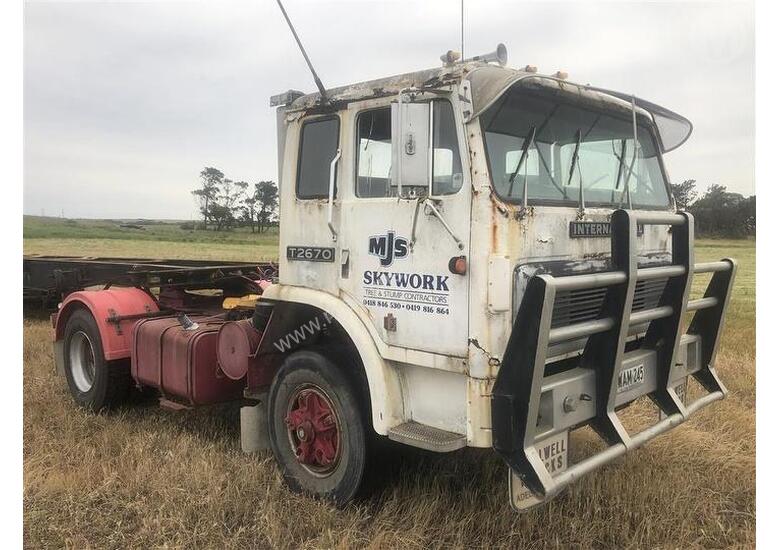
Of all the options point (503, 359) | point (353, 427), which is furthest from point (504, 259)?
point (353, 427)

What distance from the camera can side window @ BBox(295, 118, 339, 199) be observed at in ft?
12.9

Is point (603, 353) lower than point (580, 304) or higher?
lower

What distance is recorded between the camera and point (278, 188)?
437cm

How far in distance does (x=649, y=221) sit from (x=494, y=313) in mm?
948

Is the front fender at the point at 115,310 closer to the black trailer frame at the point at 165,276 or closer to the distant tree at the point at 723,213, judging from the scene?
the black trailer frame at the point at 165,276

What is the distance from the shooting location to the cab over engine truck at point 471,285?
122 inches

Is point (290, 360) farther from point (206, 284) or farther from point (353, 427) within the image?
point (206, 284)

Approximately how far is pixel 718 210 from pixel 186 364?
13.5 ft

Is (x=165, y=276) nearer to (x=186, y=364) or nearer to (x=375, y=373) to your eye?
(x=186, y=364)

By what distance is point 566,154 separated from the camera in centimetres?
366

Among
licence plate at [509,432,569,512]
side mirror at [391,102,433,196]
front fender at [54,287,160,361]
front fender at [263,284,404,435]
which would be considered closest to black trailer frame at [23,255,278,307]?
front fender at [54,287,160,361]

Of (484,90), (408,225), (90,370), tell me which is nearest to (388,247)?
(408,225)

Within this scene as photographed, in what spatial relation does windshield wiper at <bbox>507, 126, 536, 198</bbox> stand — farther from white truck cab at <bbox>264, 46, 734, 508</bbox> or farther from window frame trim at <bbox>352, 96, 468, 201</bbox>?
window frame trim at <bbox>352, 96, 468, 201</bbox>

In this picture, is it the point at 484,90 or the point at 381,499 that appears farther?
the point at 381,499
